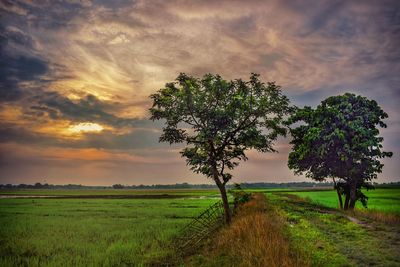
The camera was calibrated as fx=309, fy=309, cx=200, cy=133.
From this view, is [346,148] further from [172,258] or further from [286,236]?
[172,258]

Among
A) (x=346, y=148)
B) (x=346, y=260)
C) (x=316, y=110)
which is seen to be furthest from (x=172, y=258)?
(x=316, y=110)

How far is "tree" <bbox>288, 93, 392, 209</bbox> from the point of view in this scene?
2759 cm

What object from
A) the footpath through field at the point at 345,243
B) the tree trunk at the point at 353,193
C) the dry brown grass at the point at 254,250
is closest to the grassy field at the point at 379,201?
the tree trunk at the point at 353,193

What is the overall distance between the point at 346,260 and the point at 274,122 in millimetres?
14369

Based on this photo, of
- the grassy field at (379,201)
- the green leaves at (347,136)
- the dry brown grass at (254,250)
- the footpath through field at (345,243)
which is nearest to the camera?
the dry brown grass at (254,250)

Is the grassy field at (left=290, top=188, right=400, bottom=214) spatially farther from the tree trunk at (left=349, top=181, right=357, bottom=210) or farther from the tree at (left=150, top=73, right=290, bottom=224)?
the tree at (left=150, top=73, right=290, bottom=224)

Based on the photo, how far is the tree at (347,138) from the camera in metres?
27.6

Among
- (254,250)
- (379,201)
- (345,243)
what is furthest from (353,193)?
(254,250)

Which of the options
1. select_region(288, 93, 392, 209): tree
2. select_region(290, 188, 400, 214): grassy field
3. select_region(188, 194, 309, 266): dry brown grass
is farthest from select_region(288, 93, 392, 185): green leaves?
select_region(188, 194, 309, 266): dry brown grass

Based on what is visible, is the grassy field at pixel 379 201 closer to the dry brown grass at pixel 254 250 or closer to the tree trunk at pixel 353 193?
the tree trunk at pixel 353 193

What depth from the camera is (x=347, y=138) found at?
1127 inches

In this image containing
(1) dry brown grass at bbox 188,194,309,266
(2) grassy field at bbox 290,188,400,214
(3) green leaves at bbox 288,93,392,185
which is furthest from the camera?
(2) grassy field at bbox 290,188,400,214

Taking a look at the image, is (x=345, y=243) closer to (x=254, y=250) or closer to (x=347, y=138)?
(x=254, y=250)

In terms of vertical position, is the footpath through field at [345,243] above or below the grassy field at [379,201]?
above
